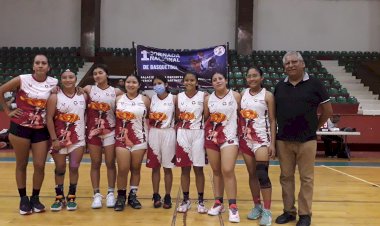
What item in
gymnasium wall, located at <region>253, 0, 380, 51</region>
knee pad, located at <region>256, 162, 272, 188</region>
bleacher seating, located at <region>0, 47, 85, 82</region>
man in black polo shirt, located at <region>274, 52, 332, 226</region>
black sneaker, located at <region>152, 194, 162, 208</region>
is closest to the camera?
man in black polo shirt, located at <region>274, 52, 332, 226</region>

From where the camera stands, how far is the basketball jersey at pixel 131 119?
4.60 metres

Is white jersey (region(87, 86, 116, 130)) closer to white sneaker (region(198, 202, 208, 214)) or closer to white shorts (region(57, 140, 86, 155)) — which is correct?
white shorts (region(57, 140, 86, 155))

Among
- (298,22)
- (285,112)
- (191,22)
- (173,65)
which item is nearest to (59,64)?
(191,22)

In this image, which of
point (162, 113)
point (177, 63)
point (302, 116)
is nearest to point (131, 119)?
point (162, 113)

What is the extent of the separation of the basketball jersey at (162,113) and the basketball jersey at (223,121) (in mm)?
507

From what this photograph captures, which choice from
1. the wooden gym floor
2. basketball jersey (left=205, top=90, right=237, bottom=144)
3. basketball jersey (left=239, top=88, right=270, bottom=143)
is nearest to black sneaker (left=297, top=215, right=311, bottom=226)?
the wooden gym floor

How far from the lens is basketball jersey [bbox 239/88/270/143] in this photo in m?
4.25

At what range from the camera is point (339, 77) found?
608 inches

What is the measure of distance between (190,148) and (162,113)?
0.49 metres

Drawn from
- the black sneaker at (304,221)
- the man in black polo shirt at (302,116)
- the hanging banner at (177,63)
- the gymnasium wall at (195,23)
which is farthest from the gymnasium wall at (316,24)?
the black sneaker at (304,221)

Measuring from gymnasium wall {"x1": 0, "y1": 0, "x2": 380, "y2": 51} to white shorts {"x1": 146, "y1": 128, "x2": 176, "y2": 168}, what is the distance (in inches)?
482

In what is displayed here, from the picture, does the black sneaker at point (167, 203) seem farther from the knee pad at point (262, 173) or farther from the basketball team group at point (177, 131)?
the knee pad at point (262, 173)

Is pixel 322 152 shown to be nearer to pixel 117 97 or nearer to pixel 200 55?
pixel 200 55

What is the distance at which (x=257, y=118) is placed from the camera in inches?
168
